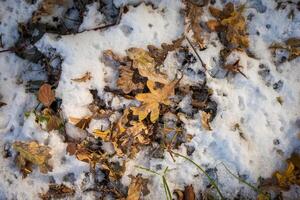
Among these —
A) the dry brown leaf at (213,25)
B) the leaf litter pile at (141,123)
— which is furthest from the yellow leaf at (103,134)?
the dry brown leaf at (213,25)

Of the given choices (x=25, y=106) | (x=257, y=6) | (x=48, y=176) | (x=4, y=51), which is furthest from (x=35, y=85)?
(x=257, y=6)

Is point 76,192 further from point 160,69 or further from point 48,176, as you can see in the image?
point 160,69

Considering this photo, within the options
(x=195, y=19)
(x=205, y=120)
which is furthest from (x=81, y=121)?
(x=195, y=19)

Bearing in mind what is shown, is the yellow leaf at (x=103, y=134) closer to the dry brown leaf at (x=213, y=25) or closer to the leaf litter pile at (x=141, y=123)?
the leaf litter pile at (x=141, y=123)

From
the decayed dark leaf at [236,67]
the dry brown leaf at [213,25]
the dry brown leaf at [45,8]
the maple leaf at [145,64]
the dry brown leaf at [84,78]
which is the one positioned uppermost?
the dry brown leaf at [213,25]

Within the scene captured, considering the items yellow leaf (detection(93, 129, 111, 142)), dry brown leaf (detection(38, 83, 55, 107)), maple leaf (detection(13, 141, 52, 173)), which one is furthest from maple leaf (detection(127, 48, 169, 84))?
maple leaf (detection(13, 141, 52, 173))

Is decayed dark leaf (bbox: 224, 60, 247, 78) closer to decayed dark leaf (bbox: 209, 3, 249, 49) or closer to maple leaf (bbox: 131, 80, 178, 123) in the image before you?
decayed dark leaf (bbox: 209, 3, 249, 49)

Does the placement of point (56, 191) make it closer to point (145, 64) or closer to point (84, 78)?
point (84, 78)
